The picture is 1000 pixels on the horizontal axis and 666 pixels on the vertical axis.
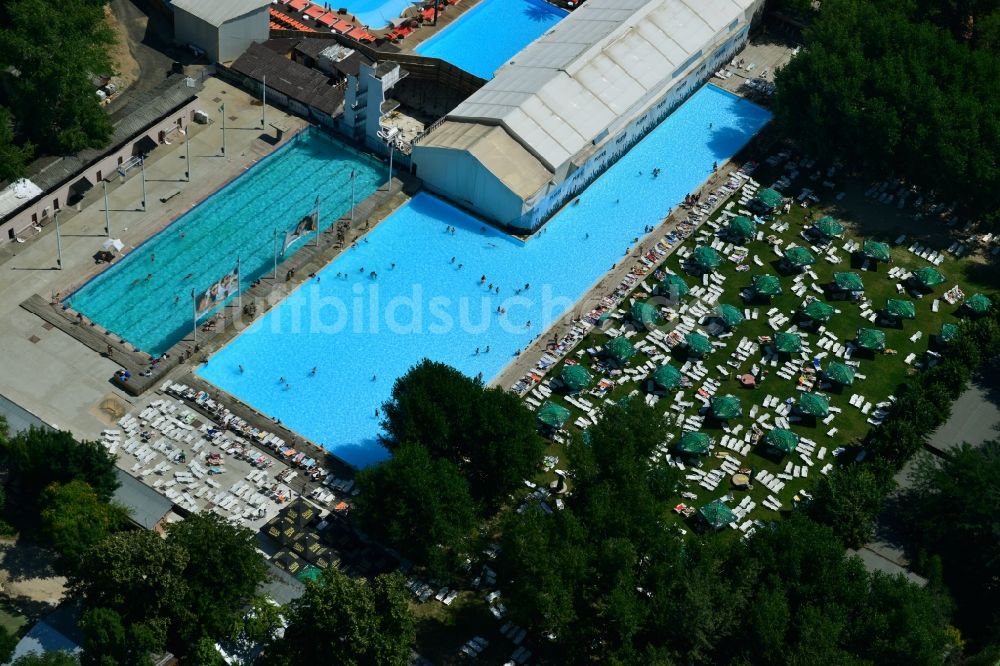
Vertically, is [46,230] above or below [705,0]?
below

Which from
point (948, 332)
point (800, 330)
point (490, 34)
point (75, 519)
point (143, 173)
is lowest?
point (75, 519)

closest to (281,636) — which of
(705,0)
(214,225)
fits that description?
(214,225)

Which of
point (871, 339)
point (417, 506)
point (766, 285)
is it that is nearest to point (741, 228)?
point (766, 285)

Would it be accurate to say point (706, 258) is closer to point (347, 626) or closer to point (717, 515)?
point (717, 515)

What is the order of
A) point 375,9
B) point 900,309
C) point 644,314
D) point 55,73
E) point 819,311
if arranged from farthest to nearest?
point 375,9 < point 900,309 < point 819,311 < point 644,314 < point 55,73

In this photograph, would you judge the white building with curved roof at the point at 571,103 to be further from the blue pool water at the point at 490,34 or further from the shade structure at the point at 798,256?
the shade structure at the point at 798,256

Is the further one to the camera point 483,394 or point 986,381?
point 986,381

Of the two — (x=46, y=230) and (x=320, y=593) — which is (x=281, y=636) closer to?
(x=320, y=593)
